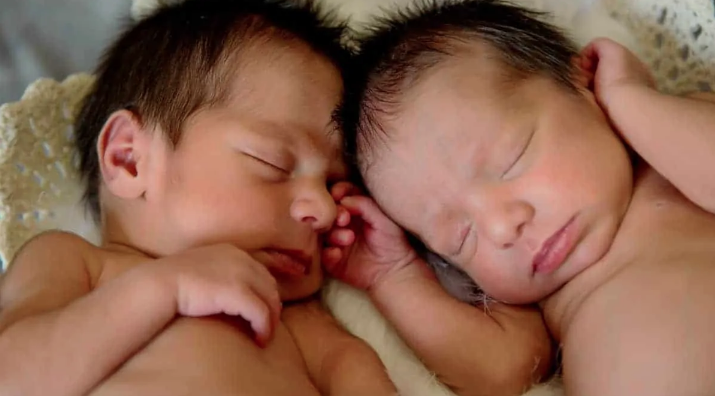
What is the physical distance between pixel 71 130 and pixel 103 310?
1.68 feet

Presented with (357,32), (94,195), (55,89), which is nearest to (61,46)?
(55,89)

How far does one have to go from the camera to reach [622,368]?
94 cm

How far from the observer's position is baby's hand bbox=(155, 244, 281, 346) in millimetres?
939

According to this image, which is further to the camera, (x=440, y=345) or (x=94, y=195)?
(x=94, y=195)

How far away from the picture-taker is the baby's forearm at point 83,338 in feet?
2.88

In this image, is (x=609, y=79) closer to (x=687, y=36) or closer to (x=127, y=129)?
(x=687, y=36)

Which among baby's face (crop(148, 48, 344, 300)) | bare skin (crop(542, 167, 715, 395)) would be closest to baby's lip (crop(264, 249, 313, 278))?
baby's face (crop(148, 48, 344, 300))

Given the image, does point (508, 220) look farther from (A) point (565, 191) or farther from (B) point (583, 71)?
(B) point (583, 71)

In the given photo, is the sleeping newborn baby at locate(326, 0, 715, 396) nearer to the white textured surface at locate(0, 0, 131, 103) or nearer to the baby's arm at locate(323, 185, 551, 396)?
the baby's arm at locate(323, 185, 551, 396)

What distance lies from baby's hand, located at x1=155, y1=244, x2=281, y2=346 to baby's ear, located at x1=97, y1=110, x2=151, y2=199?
0.19 m

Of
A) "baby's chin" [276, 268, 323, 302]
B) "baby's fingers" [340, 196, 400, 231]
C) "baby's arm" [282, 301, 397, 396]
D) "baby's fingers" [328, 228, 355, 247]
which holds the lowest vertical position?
"baby's arm" [282, 301, 397, 396]

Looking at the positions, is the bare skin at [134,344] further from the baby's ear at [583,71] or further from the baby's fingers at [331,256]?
the baby's ear at [583,71]

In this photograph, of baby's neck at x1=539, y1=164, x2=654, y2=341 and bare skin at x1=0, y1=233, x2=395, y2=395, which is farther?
baby's neck at x1=539, y1=164, x2=654, y2=341

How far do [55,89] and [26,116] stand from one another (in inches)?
2.8
